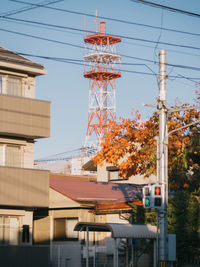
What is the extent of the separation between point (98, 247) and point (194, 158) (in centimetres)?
672

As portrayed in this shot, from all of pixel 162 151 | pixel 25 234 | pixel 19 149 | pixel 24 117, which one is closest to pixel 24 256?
pixel 25 234

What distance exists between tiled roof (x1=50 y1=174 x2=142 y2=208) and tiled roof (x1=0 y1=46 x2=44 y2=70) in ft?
22.9

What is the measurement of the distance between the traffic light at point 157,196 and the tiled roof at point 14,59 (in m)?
13.6

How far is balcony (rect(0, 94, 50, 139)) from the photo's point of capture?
3359 cm

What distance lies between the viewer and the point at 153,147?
32812mm

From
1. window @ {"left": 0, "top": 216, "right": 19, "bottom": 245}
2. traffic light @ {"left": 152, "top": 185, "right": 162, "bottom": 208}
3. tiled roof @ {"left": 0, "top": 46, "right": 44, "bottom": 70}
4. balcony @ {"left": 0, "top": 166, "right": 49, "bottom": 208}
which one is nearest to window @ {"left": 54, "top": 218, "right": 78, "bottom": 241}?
balcony @ {"left": 0, "top": 166, "right": 49, "bottom": 208}

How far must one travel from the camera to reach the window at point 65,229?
118 ft

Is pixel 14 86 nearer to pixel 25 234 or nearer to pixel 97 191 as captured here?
pixel 25 234

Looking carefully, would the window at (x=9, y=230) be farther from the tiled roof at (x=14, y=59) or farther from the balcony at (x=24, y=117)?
the tiled roof at (x=14, y=59)

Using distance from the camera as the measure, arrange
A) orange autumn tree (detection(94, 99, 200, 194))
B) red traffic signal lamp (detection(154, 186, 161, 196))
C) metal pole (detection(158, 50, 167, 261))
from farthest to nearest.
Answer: orange autumn tree (detection(94, 99, 200, 194)), red traffic signal lamp (detection(154, 186, 161, 196)), metal pole (detection(158, 50, 167, 261))

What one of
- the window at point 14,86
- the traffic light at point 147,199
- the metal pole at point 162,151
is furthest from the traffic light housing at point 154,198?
the window at point 14,86

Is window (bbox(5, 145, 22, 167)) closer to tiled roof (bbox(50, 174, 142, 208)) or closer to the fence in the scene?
tiled roof (bbox(50, 174, 142, 208))

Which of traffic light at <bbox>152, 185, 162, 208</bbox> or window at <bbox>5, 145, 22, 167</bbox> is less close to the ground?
window at <bbox>5, 145, 22, 167</bbox>

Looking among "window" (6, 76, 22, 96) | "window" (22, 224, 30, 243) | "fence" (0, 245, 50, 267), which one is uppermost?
"window" (6, 76, 22, 96)
